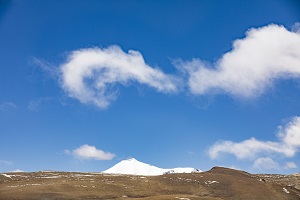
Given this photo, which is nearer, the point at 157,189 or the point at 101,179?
the point at 157,189

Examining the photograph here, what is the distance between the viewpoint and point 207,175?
128m

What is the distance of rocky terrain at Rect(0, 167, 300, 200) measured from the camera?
9012cm

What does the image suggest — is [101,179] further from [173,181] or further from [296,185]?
[296,185]

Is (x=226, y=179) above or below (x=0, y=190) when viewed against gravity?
above

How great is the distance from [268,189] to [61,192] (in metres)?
64.2

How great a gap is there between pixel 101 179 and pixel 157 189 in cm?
1867

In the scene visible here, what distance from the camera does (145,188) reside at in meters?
106

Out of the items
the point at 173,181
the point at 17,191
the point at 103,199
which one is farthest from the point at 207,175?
the point at 17,191

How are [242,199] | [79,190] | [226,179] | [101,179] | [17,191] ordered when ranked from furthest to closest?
[226,179], [101,179], [242,199], [79,190], [17,191]

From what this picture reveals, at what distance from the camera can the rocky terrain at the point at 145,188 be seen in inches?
3548

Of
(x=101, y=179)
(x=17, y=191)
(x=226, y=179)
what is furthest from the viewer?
(x=226, y=179)

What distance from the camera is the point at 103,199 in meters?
91.3

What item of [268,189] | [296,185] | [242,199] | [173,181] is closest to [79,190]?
[173,181]

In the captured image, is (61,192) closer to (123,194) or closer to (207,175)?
(123,194)
